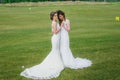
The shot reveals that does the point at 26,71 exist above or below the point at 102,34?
above

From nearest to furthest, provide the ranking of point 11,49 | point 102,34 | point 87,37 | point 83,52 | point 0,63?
point 0,63
point 83,52
point 11,49
point 87,37
point 102,34

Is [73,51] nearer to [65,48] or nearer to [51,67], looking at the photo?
[65,48]

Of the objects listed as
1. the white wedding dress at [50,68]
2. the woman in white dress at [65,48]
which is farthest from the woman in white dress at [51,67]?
the woman in white dress at [65,48]

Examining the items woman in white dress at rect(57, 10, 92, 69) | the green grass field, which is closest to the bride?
woman in white dress at rect(57, 10, 92, 69)

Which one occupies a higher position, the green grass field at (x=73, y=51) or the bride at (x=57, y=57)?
the bride at (x=57, y=57)

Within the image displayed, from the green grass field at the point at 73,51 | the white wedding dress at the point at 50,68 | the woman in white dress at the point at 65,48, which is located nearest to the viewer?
the white wedding dress at the point at 50,68

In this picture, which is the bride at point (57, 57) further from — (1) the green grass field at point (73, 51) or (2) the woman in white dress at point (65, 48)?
(1) the green grass field at point (73, 51)

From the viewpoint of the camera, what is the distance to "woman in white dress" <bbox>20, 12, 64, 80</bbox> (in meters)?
14.0

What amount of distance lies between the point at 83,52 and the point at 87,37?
6.20 m

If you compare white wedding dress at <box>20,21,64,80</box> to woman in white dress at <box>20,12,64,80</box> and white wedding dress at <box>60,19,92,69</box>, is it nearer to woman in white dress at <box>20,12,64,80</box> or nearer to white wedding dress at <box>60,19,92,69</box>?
woman in white dress at <box>20,12,64,80</box>

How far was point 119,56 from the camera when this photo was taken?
709 inches

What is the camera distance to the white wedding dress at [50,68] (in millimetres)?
13984

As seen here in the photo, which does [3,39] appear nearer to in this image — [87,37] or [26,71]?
[87,37]

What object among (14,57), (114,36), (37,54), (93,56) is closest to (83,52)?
(93,56)
